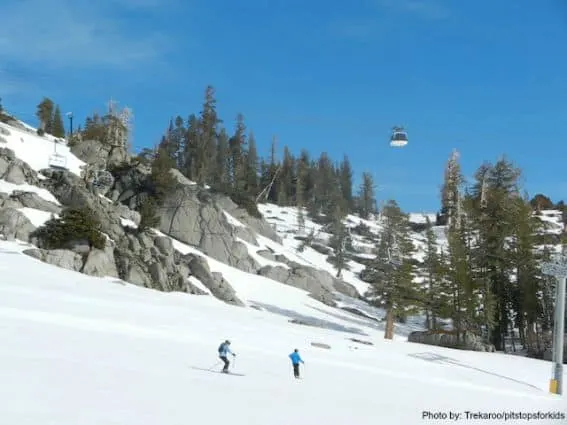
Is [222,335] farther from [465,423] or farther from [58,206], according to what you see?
[58,206]

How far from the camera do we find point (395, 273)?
1754 inches

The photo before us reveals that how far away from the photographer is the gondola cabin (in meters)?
38.0

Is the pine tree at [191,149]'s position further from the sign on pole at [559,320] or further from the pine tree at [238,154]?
the sign on pole at [559,320]

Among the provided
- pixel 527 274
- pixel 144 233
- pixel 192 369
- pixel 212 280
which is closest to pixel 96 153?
pixel 144 233

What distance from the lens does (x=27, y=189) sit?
5478 centimetres

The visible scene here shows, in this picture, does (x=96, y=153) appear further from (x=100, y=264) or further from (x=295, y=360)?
(x=295, y=360)

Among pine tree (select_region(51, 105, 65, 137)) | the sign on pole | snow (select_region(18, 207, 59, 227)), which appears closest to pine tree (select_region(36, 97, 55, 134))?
pine tree (select_region(51, 105, 65, 137))

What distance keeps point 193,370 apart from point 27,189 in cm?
4258

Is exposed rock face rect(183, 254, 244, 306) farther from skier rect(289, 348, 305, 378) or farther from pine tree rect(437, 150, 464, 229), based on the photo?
pine tree rect(437, 150, 464, 229)

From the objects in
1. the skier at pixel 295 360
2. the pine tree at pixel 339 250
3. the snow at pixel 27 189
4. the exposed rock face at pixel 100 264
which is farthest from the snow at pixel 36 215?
the pine tree at pixel 339 250

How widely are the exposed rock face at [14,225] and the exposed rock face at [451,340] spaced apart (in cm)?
3246

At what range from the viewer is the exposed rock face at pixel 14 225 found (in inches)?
1778

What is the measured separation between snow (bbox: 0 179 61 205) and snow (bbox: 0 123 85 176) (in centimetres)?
642

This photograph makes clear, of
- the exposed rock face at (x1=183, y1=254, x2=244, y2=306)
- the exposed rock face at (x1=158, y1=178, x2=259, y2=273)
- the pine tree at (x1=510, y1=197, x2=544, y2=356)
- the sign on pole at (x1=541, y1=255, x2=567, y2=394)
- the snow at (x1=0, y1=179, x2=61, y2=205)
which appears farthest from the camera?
the exposed rock face at (x1=158, y1=178, x2=259, y2=273)
